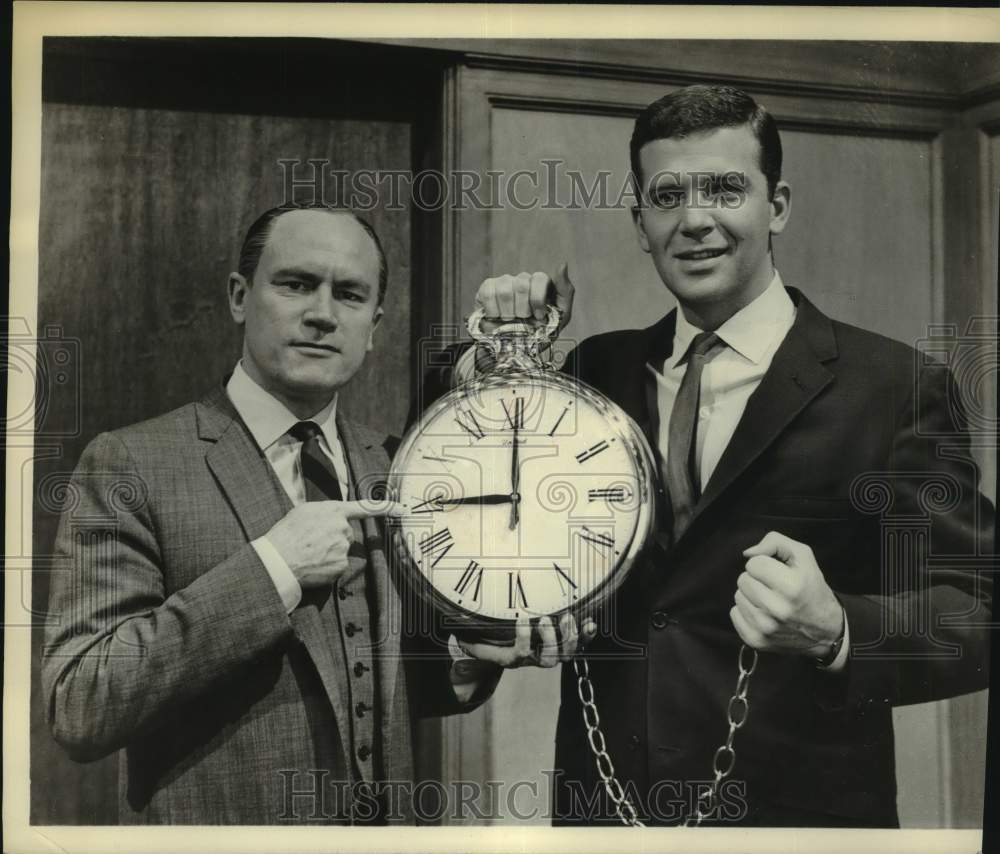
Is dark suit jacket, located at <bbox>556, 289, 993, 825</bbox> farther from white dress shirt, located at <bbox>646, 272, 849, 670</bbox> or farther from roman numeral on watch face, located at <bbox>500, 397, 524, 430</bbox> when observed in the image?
roman numeral on watch face, located at <bbox>500, 397, 524, 430</bbox>

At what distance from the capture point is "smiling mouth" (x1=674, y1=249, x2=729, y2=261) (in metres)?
2.99

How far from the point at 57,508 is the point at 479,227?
1.17 m

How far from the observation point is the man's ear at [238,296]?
9.83 feet

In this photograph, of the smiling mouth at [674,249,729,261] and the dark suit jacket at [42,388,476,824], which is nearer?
the dark suit jacket at [42,388,476,824]

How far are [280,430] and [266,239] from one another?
440 mm

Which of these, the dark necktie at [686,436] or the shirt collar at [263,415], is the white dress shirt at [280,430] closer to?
the shirt collar at [263,415]

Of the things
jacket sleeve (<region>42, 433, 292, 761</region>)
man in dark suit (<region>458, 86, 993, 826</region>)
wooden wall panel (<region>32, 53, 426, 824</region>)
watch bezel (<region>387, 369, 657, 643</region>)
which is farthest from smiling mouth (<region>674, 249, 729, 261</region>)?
jacket sleeve (<region>42, 433, 292, 761</region>)

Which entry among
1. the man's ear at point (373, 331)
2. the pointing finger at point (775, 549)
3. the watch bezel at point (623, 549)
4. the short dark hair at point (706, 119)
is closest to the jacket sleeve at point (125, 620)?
the watch bezel at point (623, 549)

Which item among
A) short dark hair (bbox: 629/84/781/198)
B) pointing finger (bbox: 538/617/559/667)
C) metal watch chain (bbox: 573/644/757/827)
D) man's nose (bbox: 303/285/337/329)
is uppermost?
short dark hair (bbox: 629/84/781/198)

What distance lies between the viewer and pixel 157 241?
3.02 m

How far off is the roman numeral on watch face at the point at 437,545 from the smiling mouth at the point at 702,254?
83 centimetres

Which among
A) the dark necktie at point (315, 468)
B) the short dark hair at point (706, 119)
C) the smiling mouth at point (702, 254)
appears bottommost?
the dark necktie at point (315, 468)

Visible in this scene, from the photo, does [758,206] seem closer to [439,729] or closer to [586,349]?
[586,349]

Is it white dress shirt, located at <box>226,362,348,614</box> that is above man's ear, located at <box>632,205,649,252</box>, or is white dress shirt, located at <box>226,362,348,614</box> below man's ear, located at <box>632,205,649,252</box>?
below
